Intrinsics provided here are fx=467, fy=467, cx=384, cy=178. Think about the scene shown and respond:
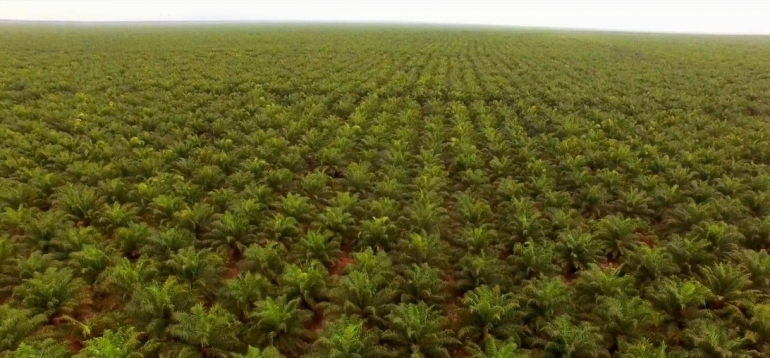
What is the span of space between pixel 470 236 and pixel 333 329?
184 inches

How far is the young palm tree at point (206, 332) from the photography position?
8.40 meters

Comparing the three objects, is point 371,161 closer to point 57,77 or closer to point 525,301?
Answer: point 525,301

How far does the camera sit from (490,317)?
359 inches

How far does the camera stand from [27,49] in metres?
50.9

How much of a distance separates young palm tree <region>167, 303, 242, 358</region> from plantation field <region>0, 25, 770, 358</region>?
0.04 metres

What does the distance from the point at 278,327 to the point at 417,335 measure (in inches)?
103

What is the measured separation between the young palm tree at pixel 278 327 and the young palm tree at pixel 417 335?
1664 mm

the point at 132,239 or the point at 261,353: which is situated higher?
the point at 132,239

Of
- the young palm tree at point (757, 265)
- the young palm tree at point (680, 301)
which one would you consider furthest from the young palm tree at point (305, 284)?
the young palm tree at point (757, 265)

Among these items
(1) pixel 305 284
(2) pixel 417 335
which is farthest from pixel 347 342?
(1) pixel 305 284

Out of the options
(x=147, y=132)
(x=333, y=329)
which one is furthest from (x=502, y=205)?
(x=147, y=132)

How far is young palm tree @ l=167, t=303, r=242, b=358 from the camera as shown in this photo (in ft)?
27.6

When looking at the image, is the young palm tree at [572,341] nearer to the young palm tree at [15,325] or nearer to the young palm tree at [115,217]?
the young palm tree at [15,325]

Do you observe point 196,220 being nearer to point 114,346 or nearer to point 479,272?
point 114,346
